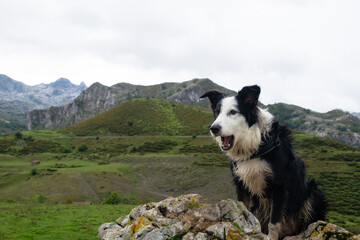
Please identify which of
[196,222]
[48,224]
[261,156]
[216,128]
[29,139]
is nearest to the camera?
[216,128]

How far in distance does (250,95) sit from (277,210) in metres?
1.68

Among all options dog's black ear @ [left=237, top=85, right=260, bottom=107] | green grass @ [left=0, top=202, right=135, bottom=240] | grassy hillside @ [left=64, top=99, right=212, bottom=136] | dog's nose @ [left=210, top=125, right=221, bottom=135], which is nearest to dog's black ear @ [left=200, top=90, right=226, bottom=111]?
dog's black ear @ [left=237, top=85, right=260, bottom=107]

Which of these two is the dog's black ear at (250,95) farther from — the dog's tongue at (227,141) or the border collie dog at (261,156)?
the dog's tongue at (227,141)

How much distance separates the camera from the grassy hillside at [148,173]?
43906 millimetres

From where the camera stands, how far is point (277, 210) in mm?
3340

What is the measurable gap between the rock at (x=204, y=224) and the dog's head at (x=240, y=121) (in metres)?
1.12

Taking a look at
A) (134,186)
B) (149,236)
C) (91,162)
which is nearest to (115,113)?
(91,162)

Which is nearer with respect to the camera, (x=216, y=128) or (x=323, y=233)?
(x=216, y=128)

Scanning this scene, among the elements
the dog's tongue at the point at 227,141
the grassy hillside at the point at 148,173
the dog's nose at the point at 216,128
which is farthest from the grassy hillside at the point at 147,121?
the dog's nose at the point at 216,128

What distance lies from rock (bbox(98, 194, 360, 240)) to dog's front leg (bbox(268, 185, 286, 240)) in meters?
0.15

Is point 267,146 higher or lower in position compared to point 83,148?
higher

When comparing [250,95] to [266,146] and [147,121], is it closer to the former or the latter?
[266,146]

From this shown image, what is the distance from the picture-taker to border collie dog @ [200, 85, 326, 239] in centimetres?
332

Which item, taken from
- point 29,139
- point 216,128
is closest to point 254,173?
point 216,128
